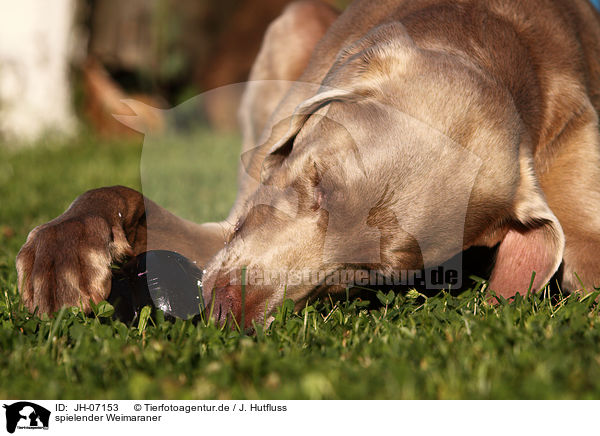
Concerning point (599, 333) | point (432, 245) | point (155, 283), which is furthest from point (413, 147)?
point (155, 283)

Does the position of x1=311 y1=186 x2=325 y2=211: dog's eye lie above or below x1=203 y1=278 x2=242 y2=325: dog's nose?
above

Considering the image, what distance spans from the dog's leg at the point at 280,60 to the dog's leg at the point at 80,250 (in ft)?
4.52

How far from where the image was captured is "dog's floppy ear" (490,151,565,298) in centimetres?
233

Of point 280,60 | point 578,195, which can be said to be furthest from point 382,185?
point 280,60

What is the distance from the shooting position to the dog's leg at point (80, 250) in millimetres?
2107

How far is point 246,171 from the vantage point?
10.3 ft

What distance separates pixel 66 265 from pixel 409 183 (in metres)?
1.13

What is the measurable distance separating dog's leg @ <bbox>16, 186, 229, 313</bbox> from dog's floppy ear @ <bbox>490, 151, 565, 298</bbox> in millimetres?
1365

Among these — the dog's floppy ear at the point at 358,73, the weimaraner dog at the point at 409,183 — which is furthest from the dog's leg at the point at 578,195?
the dog's floppy ear at the point at 358,73

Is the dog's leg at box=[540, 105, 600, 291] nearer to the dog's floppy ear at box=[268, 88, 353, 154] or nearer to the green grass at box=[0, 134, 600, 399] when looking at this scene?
the green grass at box=[0, 134, 600, 399]
